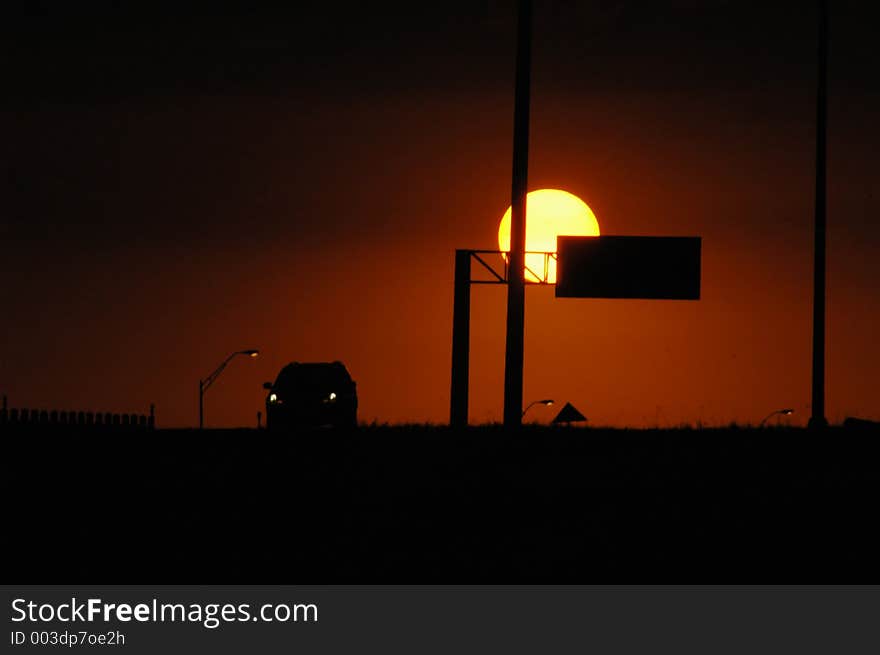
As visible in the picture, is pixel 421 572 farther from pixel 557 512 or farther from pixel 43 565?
pixel 557 512

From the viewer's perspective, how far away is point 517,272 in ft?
105

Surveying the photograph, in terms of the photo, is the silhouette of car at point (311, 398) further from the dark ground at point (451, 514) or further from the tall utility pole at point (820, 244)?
the tall utility pole at point (820, 244)

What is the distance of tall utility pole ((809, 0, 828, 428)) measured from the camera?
44.6 meters

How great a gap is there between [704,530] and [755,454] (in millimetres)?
11863

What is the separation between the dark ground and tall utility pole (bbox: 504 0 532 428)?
1.22 metres

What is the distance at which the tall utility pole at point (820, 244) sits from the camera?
44.6 metres

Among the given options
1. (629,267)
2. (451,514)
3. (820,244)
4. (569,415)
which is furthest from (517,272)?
(569,415)

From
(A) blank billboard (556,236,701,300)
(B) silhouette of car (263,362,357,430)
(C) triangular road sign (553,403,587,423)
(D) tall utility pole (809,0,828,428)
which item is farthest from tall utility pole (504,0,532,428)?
(C) triangular road sign (553,403,587,423)

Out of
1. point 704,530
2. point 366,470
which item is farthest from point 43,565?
point 366,470

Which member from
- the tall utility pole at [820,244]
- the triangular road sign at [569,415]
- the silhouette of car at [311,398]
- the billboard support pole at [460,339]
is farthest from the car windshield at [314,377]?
the triangular road sign at [569,415]

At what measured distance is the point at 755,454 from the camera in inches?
1164

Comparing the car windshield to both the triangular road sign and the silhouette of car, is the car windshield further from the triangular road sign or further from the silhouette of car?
the triangular road sign

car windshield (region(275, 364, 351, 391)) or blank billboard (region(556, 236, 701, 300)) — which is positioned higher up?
blank billboard (region(556, 236, 701, 300))

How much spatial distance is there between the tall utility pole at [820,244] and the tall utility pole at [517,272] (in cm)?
1307
